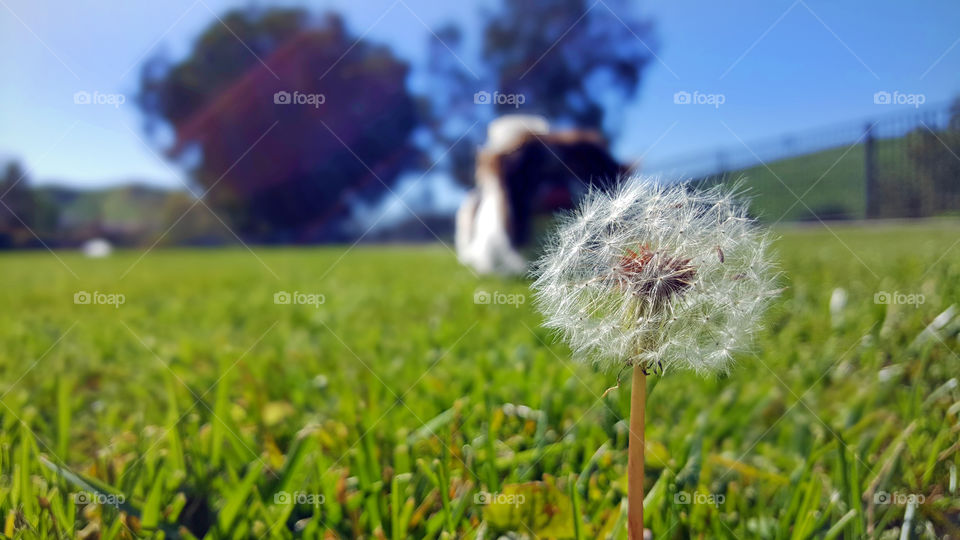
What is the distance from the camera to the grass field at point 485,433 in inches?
38.0

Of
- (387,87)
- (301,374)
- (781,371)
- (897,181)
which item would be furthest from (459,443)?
(387,87)

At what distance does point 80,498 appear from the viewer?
103 centimetres

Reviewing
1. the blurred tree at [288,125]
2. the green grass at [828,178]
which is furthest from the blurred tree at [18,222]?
the green grass at [828,178]

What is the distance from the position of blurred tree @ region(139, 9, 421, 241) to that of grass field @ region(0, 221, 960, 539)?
8.54 meters

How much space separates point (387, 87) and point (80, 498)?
11.3 m

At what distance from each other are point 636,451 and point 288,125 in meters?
16.6

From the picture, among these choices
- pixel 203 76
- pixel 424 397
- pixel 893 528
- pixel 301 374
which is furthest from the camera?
pixel 203 76

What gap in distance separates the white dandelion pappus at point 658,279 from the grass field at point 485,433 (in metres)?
0.14

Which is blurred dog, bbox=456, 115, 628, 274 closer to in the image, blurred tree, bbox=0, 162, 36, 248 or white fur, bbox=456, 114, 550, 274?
white fur, bbox=456, 114, 550, 274

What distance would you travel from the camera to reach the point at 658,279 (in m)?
0.60

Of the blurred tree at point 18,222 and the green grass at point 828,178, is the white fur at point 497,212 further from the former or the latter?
the blurred tree at point 18,222

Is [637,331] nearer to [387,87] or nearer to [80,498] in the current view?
[80,498]

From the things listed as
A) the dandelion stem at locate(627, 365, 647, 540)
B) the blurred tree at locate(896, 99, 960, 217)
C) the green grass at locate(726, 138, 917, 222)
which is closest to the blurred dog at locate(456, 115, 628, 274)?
the green grass at locate(726, 138, 917, 222)

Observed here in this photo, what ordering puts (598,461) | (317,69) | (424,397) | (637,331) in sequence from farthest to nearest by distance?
(317,69) < (424,397) < (598,461) < (637,331)
